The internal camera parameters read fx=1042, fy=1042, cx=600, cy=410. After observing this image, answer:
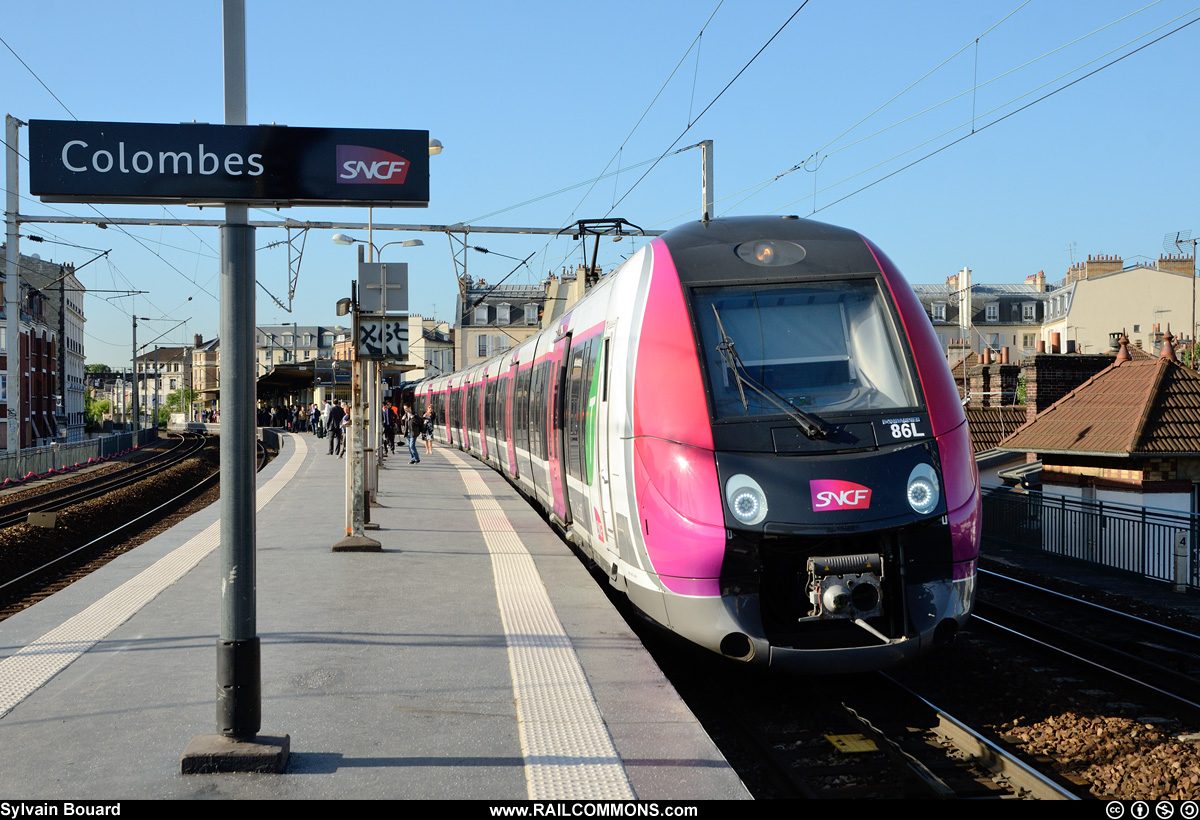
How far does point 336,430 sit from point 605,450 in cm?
2863

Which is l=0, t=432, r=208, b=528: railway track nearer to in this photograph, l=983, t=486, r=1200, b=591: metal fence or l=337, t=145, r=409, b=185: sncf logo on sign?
l=337, t=145, r=409, b=185: sncf logo on sign

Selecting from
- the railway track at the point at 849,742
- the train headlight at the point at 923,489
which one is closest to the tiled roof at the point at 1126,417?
the railway track at the point at 849,742

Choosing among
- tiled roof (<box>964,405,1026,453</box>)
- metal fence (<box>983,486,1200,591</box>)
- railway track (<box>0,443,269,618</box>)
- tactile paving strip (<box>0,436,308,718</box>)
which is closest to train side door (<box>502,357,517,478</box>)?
tactile paving strip (<box>0,436,308,718</box>)

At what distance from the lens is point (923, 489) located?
674cm

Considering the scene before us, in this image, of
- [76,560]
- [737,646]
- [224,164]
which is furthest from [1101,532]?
[76,560]

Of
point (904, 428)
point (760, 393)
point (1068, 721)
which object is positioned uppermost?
point (760, 393)

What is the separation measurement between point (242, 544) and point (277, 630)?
3.14 metres

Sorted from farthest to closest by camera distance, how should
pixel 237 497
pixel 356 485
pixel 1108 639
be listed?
pixel 356 485 → pixel 1108 639 → pixel 237 497

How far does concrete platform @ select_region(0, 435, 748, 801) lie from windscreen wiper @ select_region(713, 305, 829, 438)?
1893mm

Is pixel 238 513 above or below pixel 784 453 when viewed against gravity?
below

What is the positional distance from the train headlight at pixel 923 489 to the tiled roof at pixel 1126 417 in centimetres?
1183

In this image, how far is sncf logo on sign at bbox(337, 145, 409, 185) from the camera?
5.18m

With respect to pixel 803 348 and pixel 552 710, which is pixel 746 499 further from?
pixel 552 710

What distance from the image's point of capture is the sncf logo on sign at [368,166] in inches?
204
